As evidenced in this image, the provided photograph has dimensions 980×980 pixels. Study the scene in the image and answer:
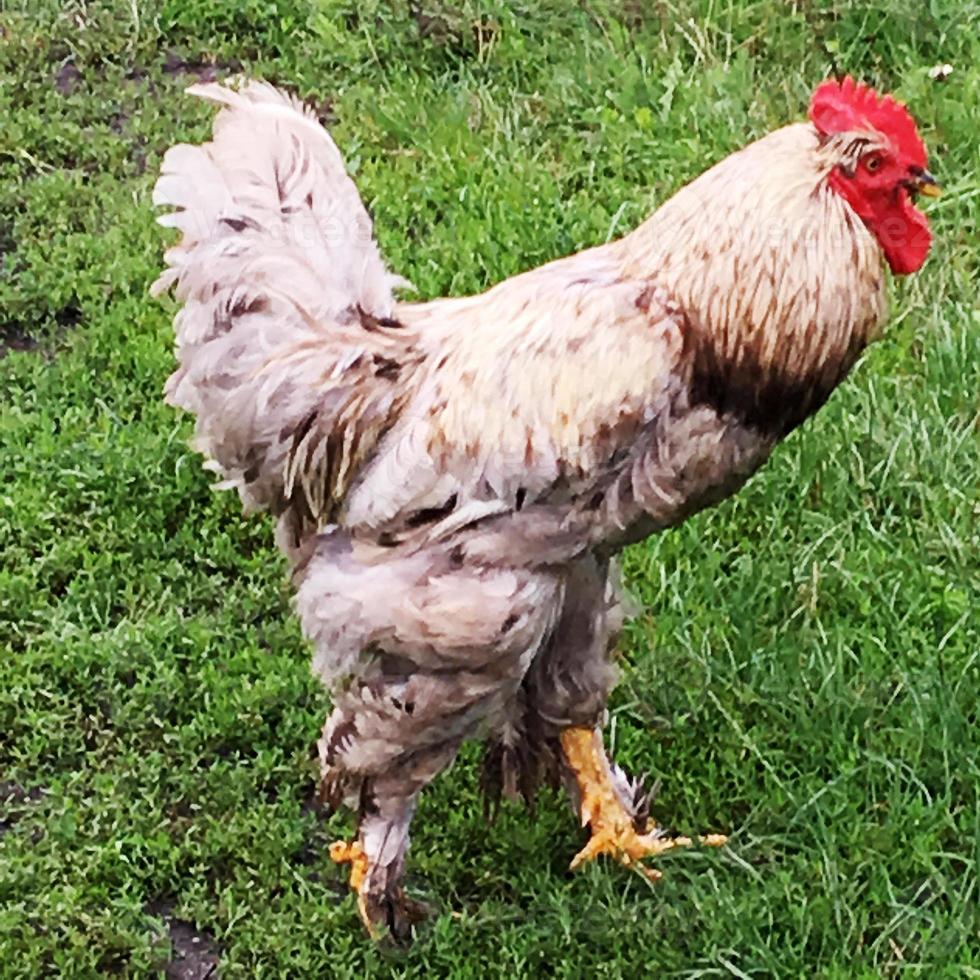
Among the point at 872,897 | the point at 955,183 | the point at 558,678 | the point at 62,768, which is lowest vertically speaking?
the point at 62,768

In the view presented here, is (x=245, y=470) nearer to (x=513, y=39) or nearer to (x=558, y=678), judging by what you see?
(x=558, y=678)

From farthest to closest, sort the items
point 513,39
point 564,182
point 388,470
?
point 513,39, point 564,182, point 388,470

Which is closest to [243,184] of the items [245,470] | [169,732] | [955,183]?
[245,470]

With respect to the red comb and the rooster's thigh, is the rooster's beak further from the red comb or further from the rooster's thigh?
the rooster's thigh

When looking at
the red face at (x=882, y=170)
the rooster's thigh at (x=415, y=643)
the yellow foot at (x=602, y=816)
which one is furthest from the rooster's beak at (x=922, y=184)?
the yellow foot at (x=602, y=816)

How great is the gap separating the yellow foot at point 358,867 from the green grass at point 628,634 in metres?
0.06

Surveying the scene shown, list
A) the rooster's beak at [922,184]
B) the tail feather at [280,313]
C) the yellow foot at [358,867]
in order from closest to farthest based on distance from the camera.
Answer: the rooster's beak at [922,184] < the tail feather at [280,313] < the yellow foot at [358,867]

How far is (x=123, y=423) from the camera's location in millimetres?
4355

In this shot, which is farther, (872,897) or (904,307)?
(904,307)

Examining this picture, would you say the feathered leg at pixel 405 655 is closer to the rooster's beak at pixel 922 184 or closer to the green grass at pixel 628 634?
the green grass at pixel 628 634

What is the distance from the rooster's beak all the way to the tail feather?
91 cm

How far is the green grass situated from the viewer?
10.3 ft

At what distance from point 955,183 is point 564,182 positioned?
1.29m

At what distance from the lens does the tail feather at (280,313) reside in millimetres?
2611
